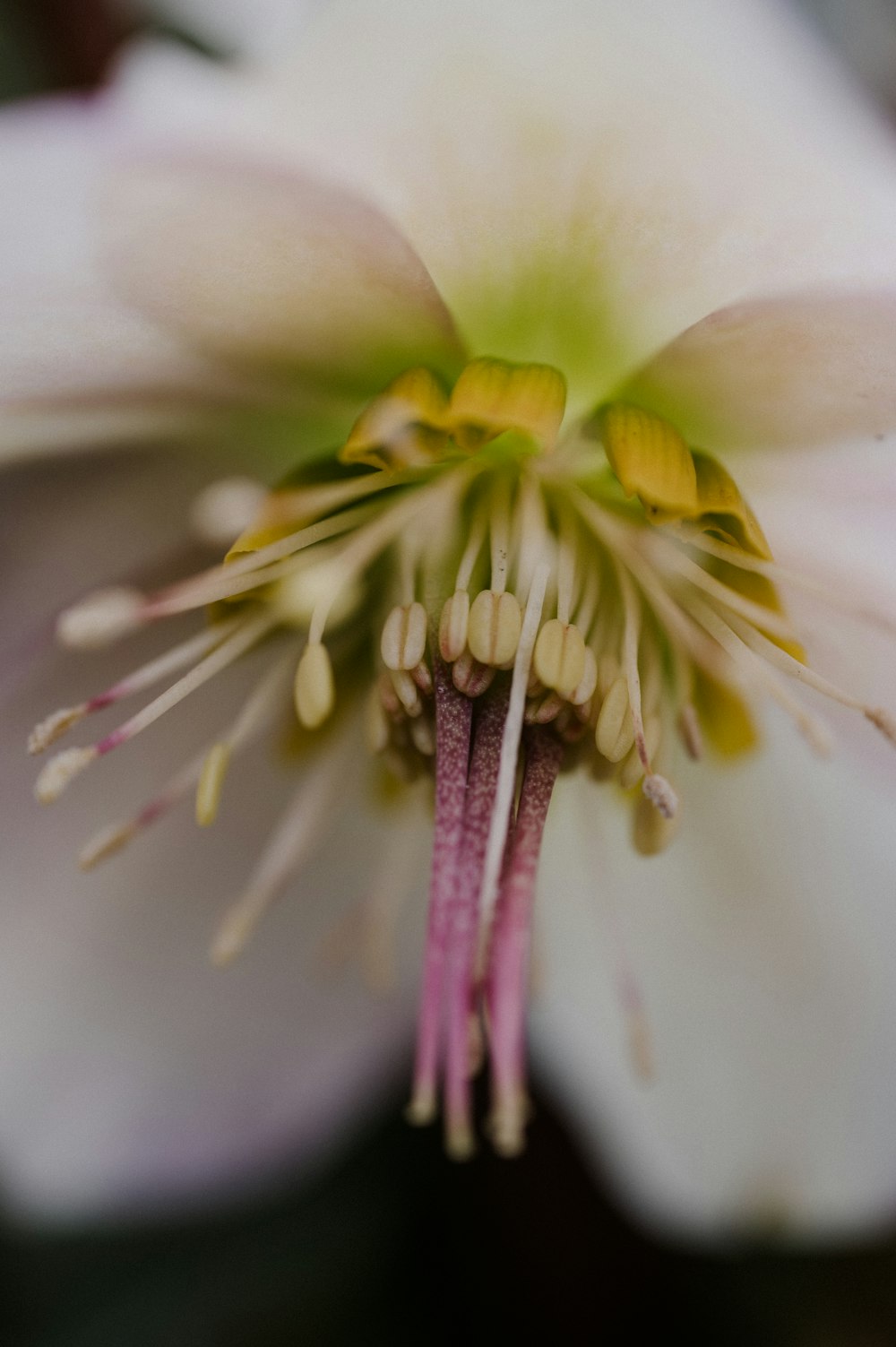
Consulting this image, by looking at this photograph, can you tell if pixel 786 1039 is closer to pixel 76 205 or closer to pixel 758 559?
pixel 758 559

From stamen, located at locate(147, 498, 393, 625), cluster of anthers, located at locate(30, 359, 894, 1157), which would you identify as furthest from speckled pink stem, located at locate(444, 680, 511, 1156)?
stamen, located at locate(147, 498, 393, 625)

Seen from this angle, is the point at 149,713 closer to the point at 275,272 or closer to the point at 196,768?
the point at 196,768

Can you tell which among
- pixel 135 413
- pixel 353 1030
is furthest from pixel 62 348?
pixel 353 1030

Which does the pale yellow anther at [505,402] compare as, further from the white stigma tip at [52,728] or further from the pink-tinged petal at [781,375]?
the white stigma tip at [52,728]

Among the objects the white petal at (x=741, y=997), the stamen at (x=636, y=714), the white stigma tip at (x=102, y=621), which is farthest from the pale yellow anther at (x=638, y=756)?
the white stigma tip at (x=102, y=621)

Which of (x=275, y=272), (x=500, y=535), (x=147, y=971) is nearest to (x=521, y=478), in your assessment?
(x=500, y=535)

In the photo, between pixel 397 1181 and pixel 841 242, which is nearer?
pixel 841 242
